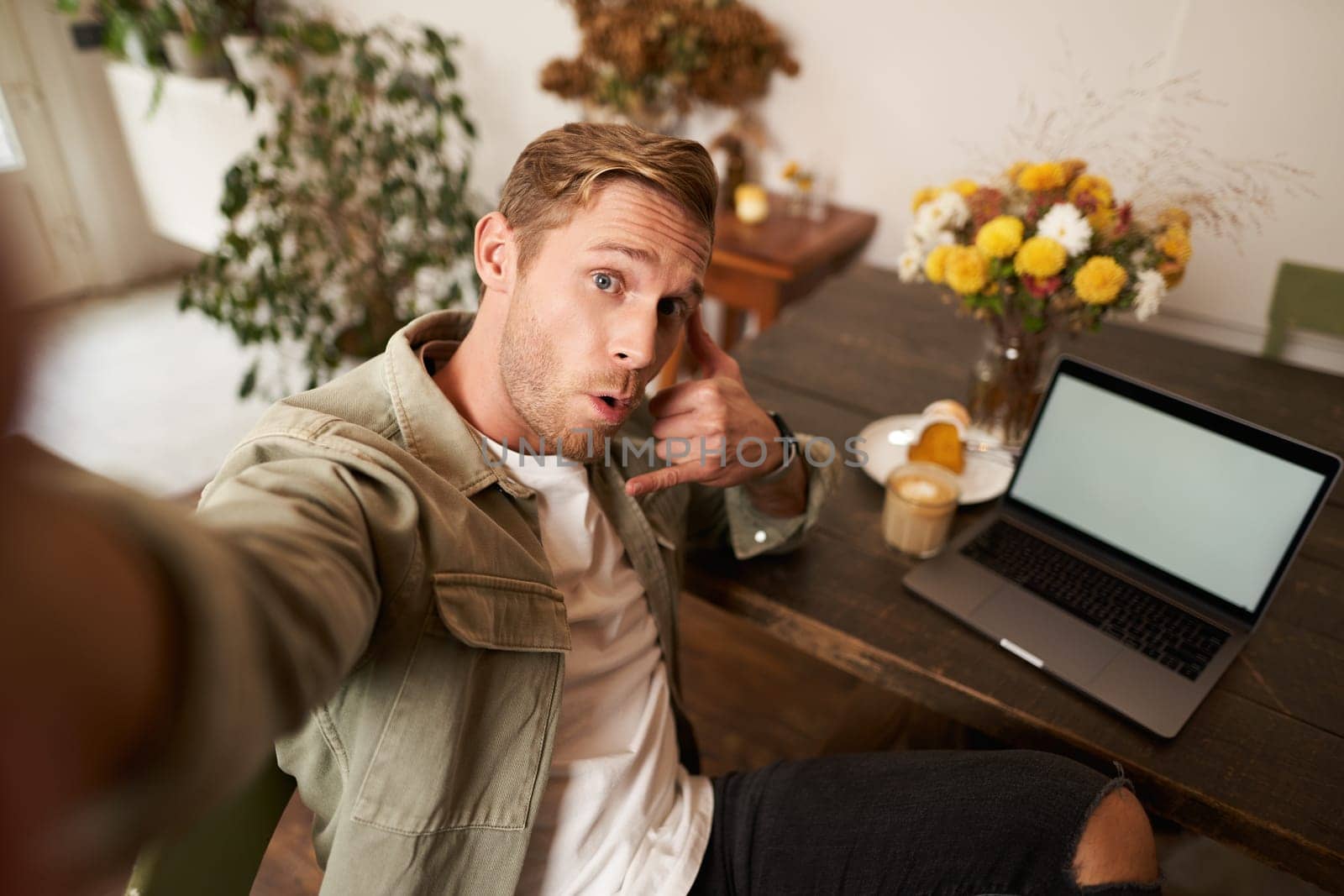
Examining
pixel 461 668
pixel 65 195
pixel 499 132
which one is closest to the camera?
pixel 461 668

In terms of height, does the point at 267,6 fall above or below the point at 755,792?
above

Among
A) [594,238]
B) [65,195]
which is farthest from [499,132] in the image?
[594,238]

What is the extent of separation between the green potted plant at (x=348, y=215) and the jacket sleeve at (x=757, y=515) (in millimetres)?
1803

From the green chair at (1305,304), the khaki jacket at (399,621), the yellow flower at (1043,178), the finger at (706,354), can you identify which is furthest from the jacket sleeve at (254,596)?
the green chair at (1305,304)

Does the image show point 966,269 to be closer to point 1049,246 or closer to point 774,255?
point 1049,246

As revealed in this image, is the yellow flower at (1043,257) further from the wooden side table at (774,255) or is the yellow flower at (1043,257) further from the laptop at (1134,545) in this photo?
the wooden side table at (774,255)

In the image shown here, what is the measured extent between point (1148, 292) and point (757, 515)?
2.13 ft

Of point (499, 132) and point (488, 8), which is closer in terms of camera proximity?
point (488, 8)

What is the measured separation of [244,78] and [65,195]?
1.13 meters

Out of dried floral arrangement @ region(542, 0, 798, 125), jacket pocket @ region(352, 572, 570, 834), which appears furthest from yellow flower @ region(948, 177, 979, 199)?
dried floral arrangement @ region(542, 0, 798, 125)

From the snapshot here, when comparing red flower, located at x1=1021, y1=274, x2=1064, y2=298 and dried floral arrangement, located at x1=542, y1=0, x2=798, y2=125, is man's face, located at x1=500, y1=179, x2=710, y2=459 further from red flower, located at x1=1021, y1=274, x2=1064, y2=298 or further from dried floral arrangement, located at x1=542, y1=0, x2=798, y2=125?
dried floral arrangement, located at x1=542, y1=0, x2=798, y2=125

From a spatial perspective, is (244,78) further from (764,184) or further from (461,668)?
(461,668)

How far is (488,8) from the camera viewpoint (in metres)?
3.04

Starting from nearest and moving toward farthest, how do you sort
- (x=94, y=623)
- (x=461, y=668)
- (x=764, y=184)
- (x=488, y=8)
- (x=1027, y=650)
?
(x=94, y=623) < (x=461, y=668) < (x=1027, y=650) < (x=764, y=184) < (x=488, y=8)
